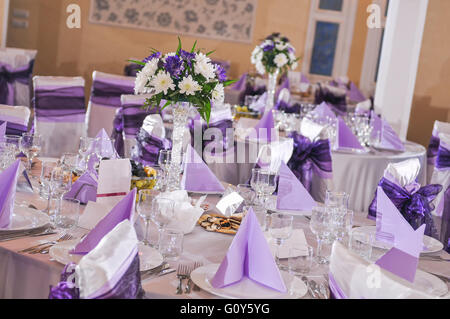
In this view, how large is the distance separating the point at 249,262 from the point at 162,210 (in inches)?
12.5

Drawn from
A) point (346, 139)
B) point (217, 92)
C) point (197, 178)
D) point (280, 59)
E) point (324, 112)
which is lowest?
point (197, 178)

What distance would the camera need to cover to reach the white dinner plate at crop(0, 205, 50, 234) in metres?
2.03

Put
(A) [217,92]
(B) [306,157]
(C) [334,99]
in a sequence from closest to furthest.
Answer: (A) [217,92] → (B) [306,157] → (C) [334,99]

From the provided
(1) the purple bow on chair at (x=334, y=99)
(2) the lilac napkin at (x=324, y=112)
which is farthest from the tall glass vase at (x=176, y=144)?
(1) the purple bow on chair at (x=334, y=99)

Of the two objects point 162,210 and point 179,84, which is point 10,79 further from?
point 162,210

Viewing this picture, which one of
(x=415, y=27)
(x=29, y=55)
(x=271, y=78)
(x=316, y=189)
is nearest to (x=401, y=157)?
(x=316, y=189)

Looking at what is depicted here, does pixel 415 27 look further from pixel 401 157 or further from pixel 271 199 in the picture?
pixel 271 199

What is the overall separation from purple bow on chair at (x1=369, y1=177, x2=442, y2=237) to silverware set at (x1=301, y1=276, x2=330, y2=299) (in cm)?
83

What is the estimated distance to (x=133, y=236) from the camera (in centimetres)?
156

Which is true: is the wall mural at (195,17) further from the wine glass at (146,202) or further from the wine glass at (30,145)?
the wine glass at (146,202)

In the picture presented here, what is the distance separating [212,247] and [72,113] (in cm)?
246

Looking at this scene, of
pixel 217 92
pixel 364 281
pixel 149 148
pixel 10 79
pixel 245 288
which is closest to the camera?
pixel 364 281

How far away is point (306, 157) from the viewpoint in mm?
3512

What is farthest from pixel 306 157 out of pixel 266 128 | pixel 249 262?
pixel 249 262
